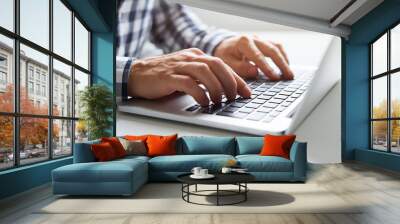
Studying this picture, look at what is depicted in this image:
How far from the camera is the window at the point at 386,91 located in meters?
7.87

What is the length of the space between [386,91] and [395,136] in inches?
42.3

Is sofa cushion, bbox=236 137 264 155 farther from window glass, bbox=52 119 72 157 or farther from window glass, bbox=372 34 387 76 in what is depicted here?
window glass, bbox=372 34 387 76

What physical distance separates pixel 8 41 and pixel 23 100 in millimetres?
836

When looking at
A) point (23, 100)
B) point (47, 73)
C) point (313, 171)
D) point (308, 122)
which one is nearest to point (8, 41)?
point (23, 100)

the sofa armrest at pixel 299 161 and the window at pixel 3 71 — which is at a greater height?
the window at pixel 3 71

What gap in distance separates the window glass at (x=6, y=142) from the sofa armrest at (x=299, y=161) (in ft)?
13.2

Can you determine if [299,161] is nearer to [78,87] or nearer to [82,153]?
[82,153]

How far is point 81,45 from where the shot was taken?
8.02m

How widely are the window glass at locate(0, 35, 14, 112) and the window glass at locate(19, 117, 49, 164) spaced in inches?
17.0

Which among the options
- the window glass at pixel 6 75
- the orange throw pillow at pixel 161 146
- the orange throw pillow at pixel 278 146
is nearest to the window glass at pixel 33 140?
the window glass at pixel 6 75

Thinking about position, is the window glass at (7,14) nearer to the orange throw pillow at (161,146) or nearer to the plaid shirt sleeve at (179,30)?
the orange throw pillow at (161,146)

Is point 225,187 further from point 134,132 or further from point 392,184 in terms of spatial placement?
point 134,132

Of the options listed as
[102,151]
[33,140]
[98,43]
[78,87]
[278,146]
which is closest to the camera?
[102,151]

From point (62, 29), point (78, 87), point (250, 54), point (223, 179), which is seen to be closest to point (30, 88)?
point (62, 29)
